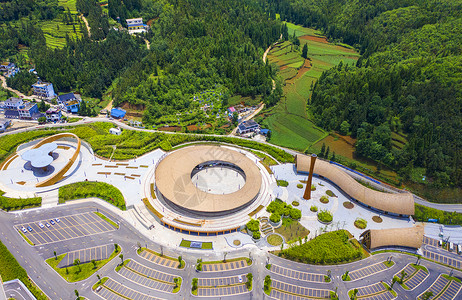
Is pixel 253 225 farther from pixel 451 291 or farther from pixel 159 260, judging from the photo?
pixel 451 291

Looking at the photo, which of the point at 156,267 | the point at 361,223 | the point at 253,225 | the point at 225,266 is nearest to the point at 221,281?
the point at 225,266

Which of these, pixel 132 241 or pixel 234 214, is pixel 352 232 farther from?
pixel 132 241

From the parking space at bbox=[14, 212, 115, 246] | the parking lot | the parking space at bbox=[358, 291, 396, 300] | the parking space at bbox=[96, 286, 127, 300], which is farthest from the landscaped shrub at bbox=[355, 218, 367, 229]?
the parking space at bbox=[14, 212, 115, 246]

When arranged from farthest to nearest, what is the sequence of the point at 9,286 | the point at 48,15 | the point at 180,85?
1. the point at 48,15
2. the point at 180,85
3. the point at 9,286

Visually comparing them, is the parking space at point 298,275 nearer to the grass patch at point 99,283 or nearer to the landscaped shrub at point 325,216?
the landscaped shrub at point 325,216

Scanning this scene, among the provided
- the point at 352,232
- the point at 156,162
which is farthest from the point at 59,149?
the point at 352,232

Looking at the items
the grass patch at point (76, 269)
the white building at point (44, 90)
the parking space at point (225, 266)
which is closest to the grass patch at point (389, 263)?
the parking space at point (225, 266)

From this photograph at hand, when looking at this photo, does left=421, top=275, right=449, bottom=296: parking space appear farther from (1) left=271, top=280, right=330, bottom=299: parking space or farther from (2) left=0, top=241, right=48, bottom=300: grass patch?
(2) left=0, top=241, right=48, bottom=300: grass patch
